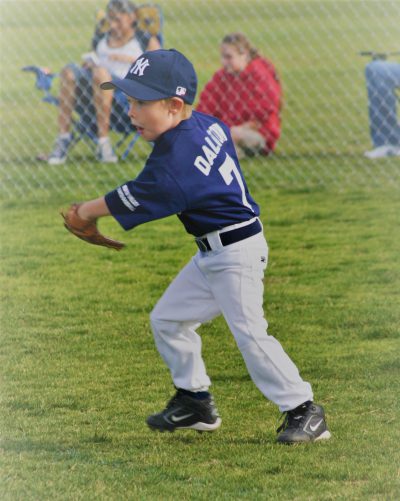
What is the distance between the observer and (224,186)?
3.93 meters

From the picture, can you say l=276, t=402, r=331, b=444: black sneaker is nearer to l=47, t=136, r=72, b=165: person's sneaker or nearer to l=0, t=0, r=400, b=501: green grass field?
l=0, t=0, r=400, b=501: green grass field

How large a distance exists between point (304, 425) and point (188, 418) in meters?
0.46

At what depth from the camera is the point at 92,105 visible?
9.52 m

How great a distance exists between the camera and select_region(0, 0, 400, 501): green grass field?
3705 millimetres

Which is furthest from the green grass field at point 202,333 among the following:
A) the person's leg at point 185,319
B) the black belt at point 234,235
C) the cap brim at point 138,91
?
the cap brim at point 138,91

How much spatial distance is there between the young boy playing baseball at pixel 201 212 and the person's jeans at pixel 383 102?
5426 millimetres

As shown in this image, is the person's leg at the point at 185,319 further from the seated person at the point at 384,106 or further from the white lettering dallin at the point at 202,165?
the seated person at the point at 384,106

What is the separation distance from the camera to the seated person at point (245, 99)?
9289 millimetres

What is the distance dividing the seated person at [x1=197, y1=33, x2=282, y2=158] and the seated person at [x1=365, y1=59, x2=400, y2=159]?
808 millimetres

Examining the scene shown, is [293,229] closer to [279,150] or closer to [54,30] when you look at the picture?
[279,150]

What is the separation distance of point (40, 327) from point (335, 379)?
5.23 ft

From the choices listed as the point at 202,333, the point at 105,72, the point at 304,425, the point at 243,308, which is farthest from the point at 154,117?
the point at 105,72

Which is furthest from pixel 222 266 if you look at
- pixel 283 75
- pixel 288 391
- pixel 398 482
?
pixel 283 75

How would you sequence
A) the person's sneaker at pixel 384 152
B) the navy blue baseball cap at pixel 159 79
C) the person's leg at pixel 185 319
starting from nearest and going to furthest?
1. the navy blue baseball cap at pixel 159 79
2. the person's leg at pixel 185 319
3. the person's sneaker at pixel 384 152
